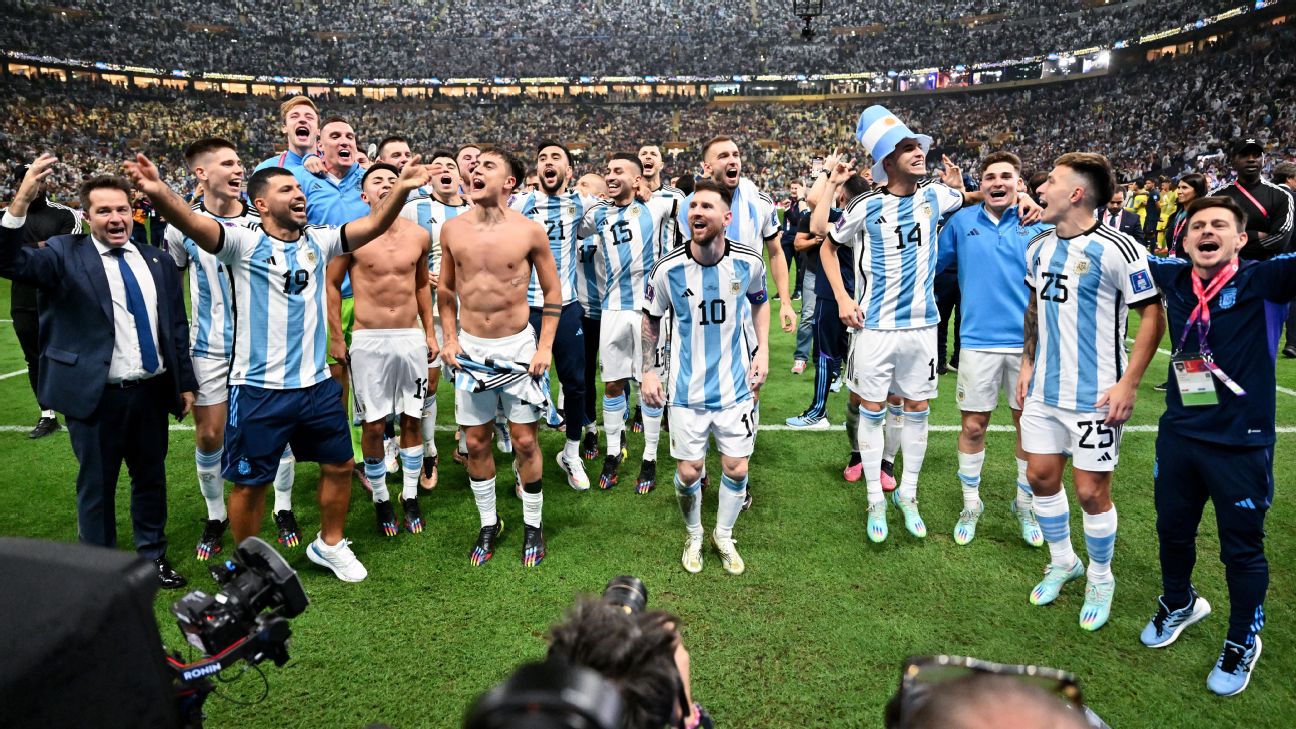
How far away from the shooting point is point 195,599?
5.20 feet

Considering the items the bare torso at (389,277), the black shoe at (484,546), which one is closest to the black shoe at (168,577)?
the black shoe at (484,546)

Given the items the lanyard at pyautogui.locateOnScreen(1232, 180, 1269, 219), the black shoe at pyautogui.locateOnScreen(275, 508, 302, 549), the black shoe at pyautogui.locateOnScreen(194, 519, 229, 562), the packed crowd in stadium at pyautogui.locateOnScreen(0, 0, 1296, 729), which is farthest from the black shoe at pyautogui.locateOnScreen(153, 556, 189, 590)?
the lanyard at pyautogui.locateOnScreen(1232, 180, 1269, 219)

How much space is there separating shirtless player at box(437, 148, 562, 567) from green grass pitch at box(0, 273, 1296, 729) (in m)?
0.49

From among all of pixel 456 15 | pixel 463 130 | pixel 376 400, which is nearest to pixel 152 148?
pixel 463 130

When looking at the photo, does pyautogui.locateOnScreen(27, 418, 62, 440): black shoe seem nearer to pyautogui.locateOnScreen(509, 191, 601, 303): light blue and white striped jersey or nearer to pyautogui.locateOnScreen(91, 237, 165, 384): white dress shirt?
pyautogui.locateOnScreen(91, 237, 165, 384): white dress shirt

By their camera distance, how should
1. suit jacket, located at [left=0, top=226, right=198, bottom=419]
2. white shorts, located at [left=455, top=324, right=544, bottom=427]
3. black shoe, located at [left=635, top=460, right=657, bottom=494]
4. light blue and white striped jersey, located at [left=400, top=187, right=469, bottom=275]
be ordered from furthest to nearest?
light blue and white striped jersey, located at [left=400, top=187, right=469, bottom=275]
black shoe, located at [left=635, top=460, right=657, bottom=494]
white shorts, located at [left=455, top=324, right=544, bottom=427]
suit jacket, located at [left=0, top=226, right=198, bottom=419]

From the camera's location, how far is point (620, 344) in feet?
20.1

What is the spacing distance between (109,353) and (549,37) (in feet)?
161

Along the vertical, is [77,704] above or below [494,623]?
above

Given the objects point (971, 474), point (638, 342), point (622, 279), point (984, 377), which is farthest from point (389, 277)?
point (971, 474)

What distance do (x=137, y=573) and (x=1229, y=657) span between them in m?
4.05

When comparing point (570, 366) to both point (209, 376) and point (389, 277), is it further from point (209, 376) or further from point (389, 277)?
point (209, 376)

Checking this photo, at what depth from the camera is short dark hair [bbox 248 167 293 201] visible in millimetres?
3840

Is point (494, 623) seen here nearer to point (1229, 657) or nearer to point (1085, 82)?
point (1229, 657)
